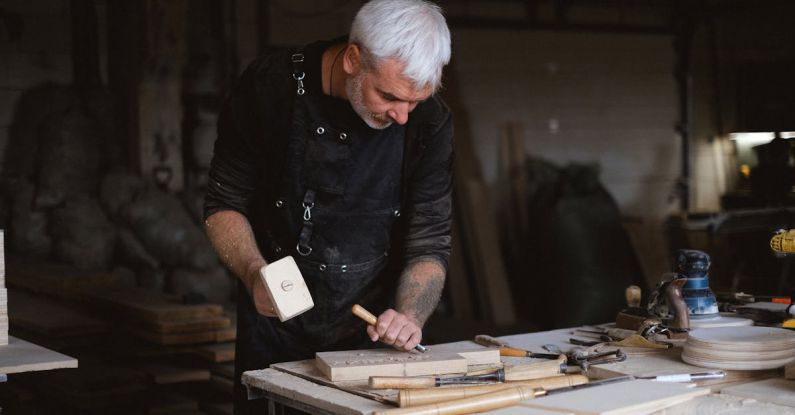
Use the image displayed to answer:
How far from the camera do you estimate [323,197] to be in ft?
10.9

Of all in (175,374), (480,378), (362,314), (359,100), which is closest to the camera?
(480,378)

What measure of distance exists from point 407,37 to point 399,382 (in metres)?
0.99

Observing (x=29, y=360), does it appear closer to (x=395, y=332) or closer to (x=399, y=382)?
(x=395, y=332)

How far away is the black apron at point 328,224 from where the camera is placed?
3.30m

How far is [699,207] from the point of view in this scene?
10.3 m

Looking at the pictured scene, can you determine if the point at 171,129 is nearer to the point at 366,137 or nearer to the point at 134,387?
the point at 134,387

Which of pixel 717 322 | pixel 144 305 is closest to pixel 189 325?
pixel 144 305

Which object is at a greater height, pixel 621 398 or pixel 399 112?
pixel 399 112

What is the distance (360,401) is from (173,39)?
Result: 18.1 feet

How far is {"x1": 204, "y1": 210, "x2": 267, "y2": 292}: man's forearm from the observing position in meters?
3.18

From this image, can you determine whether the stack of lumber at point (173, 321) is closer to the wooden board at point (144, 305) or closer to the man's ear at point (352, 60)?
the wooden board at point (144, 305)

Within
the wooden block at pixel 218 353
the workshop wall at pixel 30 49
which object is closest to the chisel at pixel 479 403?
the wooden block at pixel 218 353

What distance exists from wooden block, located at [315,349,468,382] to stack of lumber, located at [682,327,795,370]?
63 cm

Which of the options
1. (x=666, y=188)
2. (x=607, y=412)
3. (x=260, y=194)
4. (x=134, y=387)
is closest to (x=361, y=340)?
(x=260, y=194)
